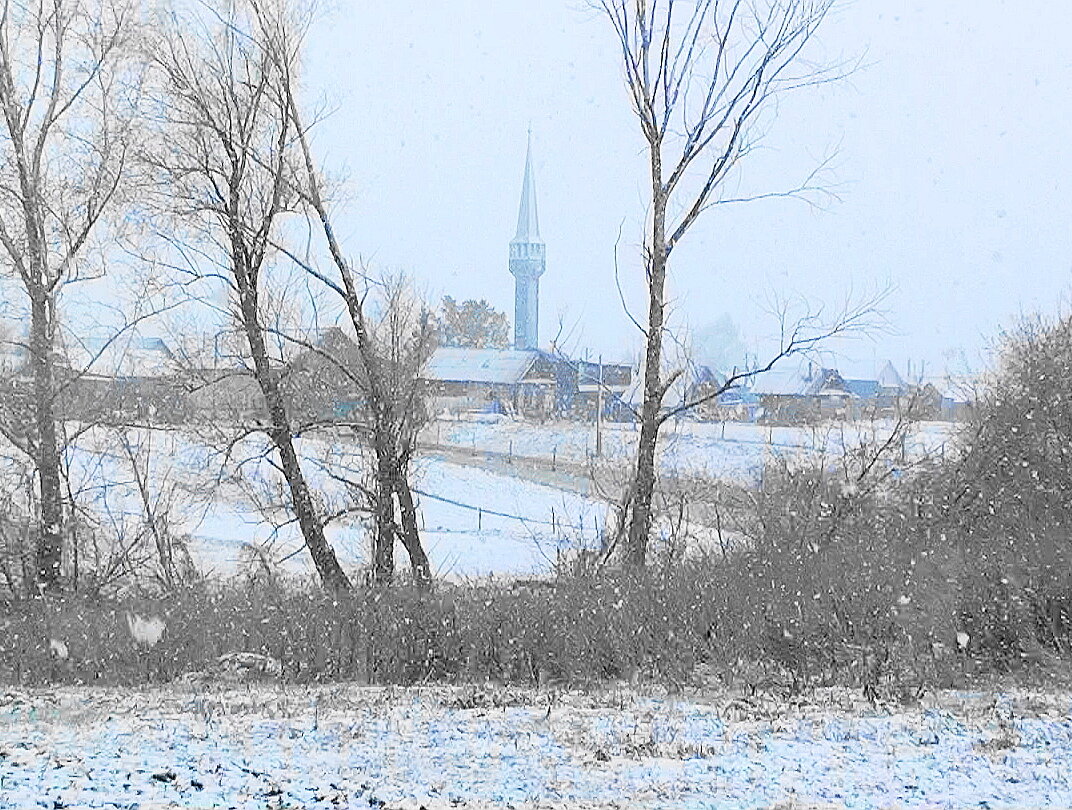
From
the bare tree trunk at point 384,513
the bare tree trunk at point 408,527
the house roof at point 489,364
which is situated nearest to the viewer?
the bare tree trunk at point 384,513

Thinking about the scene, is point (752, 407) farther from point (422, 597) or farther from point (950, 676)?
point (950, 676)

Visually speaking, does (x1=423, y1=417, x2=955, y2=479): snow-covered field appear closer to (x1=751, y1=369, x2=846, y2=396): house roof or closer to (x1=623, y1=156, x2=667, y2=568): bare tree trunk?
(x1=751, y1=369, x2=846, y2=396): house roof

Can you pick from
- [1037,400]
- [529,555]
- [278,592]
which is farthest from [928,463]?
[278,592]

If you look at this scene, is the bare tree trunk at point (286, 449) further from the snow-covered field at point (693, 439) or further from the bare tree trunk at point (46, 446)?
the snow-covered field at point (693, 439)

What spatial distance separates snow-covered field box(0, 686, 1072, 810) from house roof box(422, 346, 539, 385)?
826 inches

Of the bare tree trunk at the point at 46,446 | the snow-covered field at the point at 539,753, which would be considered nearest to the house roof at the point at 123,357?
the bare tree trunk at the point at 46,446

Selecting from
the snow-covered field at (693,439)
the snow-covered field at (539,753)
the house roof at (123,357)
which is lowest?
the snow-covered field at (539,753)

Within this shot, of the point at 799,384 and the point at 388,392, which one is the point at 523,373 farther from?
the point at 388,392

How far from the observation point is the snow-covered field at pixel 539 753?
630cm

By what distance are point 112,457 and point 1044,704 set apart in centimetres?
1826

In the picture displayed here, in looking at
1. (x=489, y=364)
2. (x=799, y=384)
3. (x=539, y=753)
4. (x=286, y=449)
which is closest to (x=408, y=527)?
(x=286, y=449)

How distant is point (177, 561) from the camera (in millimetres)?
21188

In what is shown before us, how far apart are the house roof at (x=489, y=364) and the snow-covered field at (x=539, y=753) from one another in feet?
68.8

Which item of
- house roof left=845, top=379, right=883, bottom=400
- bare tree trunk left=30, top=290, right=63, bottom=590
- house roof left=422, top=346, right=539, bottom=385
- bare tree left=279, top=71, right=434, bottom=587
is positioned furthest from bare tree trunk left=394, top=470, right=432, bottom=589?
house roof left=845, top=379, right=883, bottom=400
